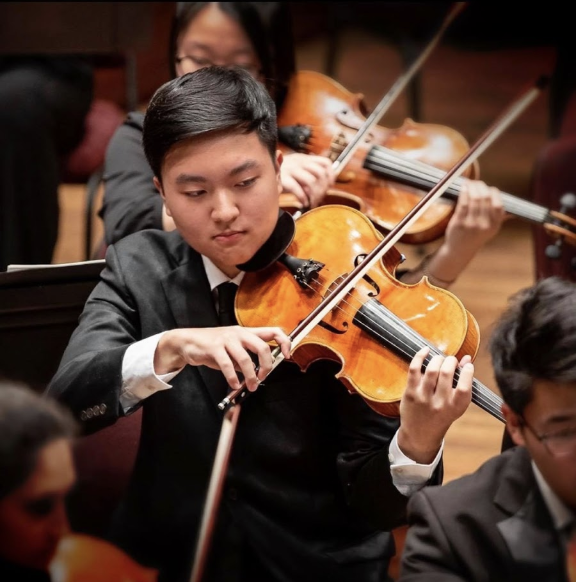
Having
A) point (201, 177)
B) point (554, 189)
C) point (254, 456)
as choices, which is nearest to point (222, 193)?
point (201, 177)

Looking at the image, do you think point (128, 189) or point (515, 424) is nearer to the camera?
point (515, 424)

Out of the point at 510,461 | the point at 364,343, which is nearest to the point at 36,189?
the point at 364,343

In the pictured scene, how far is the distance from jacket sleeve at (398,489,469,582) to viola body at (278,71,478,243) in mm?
808

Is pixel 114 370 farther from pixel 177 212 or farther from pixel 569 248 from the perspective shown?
pixel 569 248

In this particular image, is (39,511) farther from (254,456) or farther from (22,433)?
(254,456)

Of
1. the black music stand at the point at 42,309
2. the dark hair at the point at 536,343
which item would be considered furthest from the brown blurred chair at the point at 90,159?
the dark hair at the point at 536,343

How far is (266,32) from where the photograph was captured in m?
2.00

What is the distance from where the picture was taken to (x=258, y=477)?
1.38 m

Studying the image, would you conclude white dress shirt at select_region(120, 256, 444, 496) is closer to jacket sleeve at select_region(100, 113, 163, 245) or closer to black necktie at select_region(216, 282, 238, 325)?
black necktie at select_region(216, 282, 238, 325)

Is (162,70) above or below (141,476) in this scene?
below

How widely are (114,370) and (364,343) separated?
1.03 feet

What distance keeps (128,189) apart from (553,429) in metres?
1.12

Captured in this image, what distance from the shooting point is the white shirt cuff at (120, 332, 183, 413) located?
1.25 meters

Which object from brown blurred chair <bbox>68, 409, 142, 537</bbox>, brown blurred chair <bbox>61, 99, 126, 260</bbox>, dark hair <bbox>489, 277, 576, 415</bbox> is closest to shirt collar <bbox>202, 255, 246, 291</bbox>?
brown blurred chair <bbox>68, 409, 142, 537</bbox>
